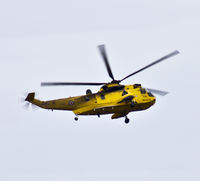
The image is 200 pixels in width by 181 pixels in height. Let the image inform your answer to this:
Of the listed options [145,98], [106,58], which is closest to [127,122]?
[145,98]

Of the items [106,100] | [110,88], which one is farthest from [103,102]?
[110,88]

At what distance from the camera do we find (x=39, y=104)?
6000 cm

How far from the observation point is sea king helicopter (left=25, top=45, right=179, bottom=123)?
58344 millimetres

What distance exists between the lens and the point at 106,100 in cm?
5928

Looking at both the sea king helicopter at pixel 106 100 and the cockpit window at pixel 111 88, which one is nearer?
the sea king helicopter at pixel 106 100

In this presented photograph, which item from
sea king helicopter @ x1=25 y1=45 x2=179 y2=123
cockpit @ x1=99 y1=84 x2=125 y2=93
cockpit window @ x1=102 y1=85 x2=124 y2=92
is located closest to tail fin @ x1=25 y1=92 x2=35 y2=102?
sea king helicopter @ x1=25 y1=45 x2=179 y2=123

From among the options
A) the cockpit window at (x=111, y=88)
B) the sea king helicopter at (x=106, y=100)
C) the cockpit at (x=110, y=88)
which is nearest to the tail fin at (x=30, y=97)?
the sea king helicopter at (x=106, y=100)

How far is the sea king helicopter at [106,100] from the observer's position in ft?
191

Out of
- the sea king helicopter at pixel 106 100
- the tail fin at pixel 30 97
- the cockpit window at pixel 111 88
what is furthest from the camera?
the tail fin at pixel 30 97

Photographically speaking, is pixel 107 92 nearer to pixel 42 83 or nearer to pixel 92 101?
pixel 92 101

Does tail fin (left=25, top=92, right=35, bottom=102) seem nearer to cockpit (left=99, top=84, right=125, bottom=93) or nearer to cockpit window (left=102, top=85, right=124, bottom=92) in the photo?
cockpit (left=99, top=84, right=125, bottom=93)

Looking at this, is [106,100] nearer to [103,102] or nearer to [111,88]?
[103,102]

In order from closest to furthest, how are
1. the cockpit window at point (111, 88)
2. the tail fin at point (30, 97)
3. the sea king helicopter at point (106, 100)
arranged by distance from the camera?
1. the sea king helicopter at point (106, 100)
2. the cockpit window at point (111, 88)
3. the tail fin at point (30, 97)

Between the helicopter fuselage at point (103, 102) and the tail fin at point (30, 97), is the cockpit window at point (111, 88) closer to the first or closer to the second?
the helicopter fuselage at point (103, 102)
